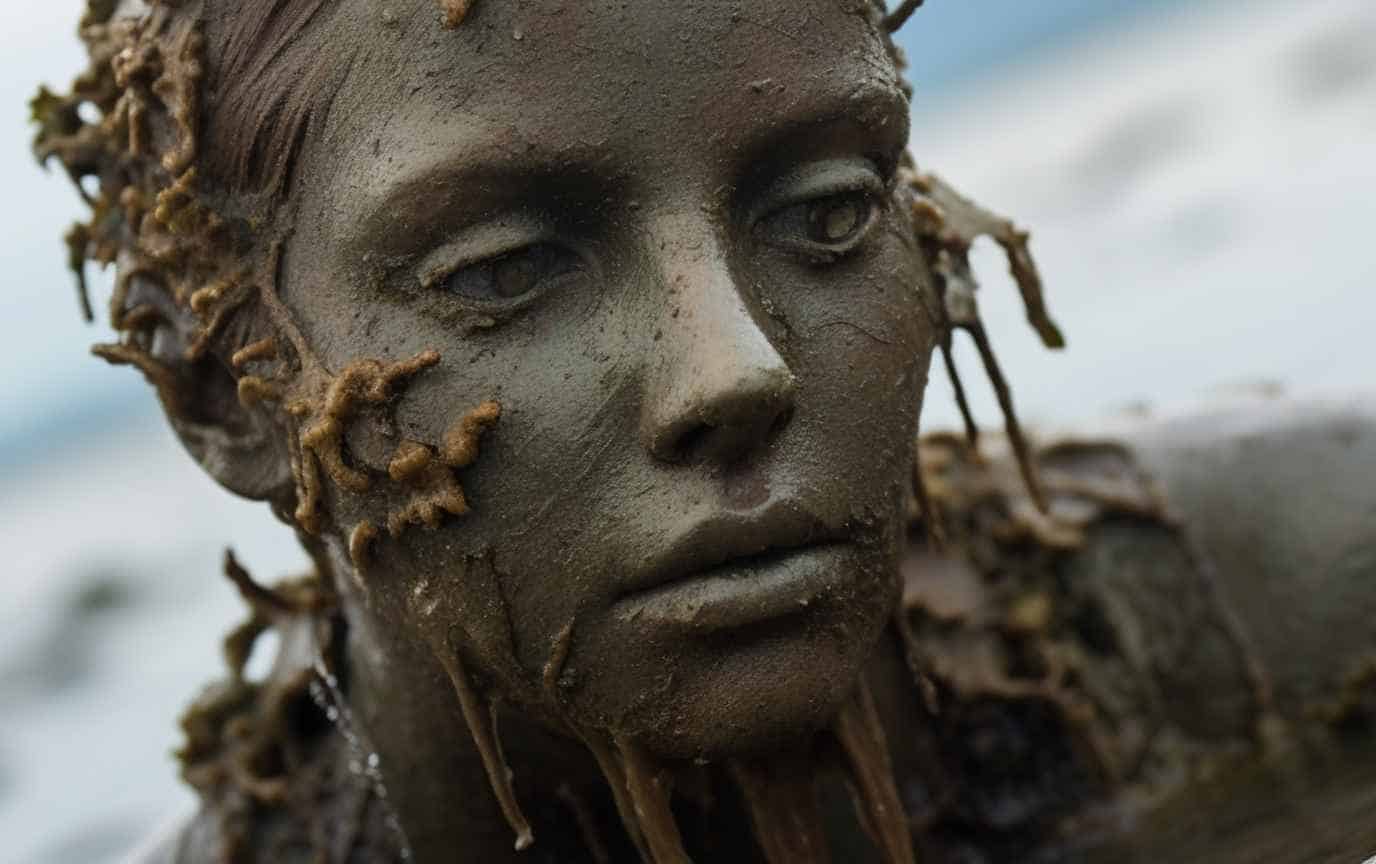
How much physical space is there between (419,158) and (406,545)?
0.48 meters

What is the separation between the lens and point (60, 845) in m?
5.23

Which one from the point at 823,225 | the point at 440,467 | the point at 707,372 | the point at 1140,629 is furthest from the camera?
Result: the point at 1140,629

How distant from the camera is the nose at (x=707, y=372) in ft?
6.77

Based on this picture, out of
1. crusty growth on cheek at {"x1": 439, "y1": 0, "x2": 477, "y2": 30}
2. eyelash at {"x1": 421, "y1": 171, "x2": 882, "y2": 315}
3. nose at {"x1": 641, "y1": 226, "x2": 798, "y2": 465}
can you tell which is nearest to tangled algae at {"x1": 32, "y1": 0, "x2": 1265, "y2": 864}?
crusty growth on cheek at {"x1": 439, "y1": 0, "x2": 477, "y2": 30}

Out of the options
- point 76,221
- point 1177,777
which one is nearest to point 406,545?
point 76,221

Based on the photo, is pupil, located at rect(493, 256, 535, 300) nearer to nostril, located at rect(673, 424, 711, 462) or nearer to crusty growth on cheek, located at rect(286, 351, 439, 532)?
crusty growth on cheek, located at rect(286, 351, 439, 532)

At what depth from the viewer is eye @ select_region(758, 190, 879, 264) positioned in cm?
227

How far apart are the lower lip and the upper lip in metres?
0.01

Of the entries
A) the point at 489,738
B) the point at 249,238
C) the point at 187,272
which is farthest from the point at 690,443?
the point at 187,272

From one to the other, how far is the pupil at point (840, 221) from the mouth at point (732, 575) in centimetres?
38

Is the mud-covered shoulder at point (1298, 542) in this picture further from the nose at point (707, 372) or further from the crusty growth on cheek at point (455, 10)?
the crusty growth on cheek at point (455, 10)

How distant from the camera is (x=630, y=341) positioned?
84.5 inches

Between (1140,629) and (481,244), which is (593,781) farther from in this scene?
(1140,629)

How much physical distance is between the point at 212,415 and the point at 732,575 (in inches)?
35.5
